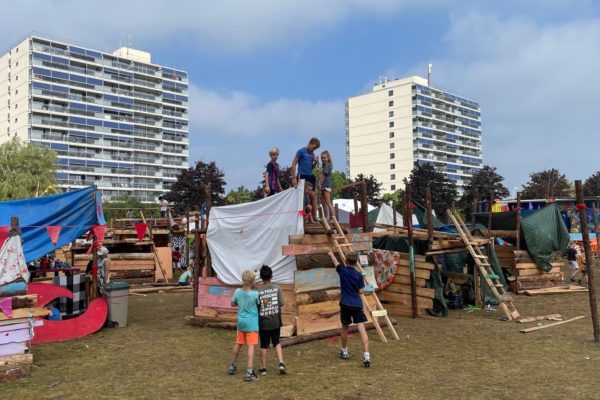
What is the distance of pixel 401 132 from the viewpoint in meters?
119

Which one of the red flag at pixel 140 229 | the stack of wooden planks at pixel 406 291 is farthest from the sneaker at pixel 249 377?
the red flag at pixel 140 229

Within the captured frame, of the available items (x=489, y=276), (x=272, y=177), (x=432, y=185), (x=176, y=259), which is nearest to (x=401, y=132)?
(x=432, y=185)

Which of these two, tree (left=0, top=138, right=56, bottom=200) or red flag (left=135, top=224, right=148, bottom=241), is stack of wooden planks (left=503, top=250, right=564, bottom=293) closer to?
red flag (left=135, top=224, right=148, bottom=241)

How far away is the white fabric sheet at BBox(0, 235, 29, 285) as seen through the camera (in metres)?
7.53

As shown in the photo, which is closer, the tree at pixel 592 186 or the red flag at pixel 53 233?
the red flag at pixel 53 233

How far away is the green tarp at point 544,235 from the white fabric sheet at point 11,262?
14.5 m

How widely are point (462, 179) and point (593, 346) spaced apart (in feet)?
423

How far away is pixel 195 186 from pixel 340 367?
4397 cm

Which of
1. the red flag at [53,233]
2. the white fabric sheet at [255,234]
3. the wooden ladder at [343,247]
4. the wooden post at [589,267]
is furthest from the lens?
the white fabric sheet at [255,234]

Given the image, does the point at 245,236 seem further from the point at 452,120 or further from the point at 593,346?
the point at 452,120

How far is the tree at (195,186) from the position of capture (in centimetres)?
4947

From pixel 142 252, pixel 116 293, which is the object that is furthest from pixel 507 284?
pixel 142 252

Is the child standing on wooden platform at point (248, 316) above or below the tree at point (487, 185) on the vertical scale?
below

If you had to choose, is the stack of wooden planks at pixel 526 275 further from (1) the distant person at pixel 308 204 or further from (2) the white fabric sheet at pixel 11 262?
(2) the white fabric sheet at pixel 11 262
